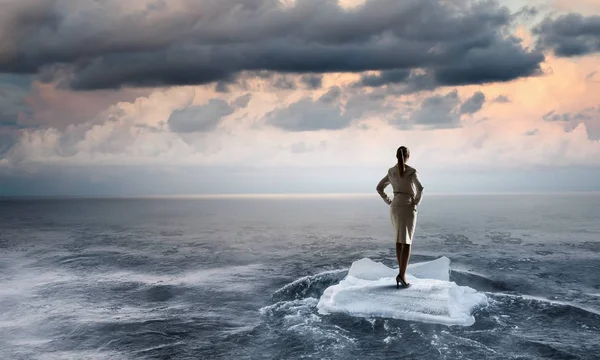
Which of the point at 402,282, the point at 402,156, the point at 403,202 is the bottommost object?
the point at 402,282

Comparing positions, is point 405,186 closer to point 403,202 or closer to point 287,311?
point 403,202

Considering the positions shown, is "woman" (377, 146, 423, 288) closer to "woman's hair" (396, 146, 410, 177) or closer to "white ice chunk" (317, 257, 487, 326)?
"woman's hair" (396, 146, 410, 177)

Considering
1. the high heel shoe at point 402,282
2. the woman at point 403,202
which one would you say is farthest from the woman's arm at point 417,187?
the high heel shoe at point 402,282

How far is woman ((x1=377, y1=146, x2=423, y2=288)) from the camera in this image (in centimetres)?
1194

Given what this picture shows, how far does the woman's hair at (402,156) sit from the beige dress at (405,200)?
0.12 meters

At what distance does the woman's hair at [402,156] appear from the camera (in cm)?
1180

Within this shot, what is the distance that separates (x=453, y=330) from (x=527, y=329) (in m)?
1.73

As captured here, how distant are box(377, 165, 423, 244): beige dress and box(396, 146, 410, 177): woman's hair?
120 mm

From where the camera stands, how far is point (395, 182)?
12.2 m

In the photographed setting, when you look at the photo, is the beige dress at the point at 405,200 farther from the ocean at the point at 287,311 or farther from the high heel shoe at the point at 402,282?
the ocean at the point at 287,311

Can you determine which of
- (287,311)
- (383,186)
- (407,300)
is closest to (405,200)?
(383,186)

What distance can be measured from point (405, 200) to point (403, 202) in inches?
2.9

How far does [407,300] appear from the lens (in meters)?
11.6

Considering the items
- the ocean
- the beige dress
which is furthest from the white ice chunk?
the beige dress
